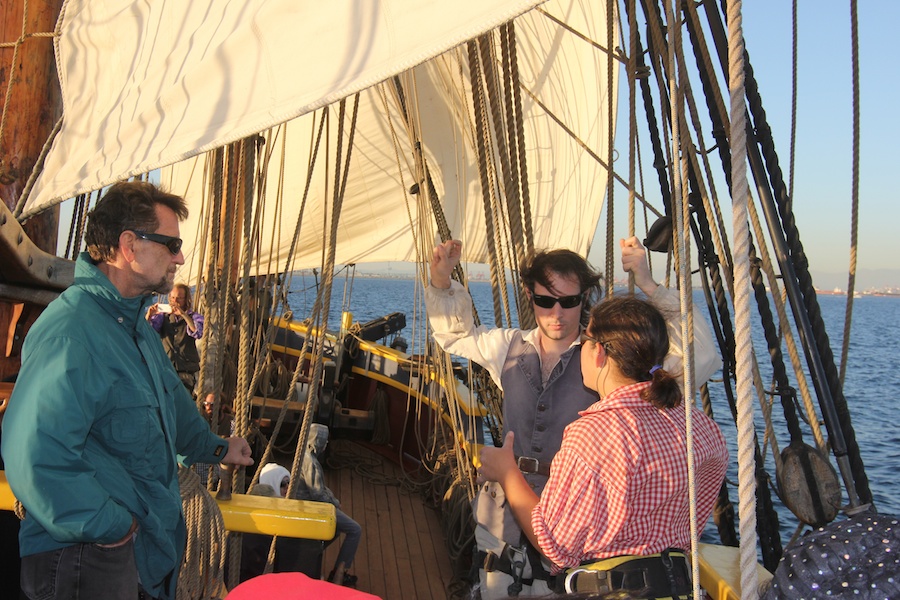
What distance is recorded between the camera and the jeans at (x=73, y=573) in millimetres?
1420

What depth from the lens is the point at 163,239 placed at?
62.5 inches

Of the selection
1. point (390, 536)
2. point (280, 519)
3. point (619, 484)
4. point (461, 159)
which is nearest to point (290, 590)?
point (619, 484)

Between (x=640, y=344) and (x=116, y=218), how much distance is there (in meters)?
1.06

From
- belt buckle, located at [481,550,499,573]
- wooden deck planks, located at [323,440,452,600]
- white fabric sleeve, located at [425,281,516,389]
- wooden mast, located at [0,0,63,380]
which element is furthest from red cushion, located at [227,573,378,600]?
wooden deck planks, located at [323,440,452,600]

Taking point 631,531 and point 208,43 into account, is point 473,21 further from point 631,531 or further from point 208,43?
point 631,531

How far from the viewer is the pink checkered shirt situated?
129 cm

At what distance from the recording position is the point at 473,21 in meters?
1.26

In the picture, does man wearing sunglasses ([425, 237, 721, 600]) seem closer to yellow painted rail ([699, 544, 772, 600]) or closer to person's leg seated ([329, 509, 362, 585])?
yellow painted rail ([699, 544, 772, 600])

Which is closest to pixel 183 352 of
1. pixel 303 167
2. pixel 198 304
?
pixel 198 304

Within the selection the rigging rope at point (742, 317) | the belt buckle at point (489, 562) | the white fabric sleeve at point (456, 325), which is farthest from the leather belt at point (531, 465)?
the rigging rope at point (742, 317)

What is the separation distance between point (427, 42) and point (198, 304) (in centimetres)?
299

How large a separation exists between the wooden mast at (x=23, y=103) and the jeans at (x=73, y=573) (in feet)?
3.91

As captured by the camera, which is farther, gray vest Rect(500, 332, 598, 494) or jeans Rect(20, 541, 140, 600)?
gray vest Rect(500, 332, 598, 494)

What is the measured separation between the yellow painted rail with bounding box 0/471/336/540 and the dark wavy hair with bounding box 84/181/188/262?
73 centimetres
